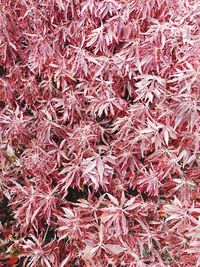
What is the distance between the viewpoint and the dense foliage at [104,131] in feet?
5.67

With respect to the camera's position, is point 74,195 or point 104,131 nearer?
point 104,131

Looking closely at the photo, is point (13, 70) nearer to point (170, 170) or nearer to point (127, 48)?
→ point (127, 48)

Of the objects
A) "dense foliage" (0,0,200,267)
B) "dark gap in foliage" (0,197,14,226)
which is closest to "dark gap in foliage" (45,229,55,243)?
"dense foliage" (0,0,200,267)

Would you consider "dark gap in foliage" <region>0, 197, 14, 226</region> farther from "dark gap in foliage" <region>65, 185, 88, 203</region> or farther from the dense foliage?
"dark gap in foliage" <region>65, 185, 88, 203</region>

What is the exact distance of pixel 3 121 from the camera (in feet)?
6.32

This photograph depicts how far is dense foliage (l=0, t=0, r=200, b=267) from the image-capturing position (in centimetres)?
173

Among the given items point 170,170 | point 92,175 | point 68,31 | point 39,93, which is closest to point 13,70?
point 39,93

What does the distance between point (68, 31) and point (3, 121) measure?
47cm

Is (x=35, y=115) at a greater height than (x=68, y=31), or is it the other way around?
(x=68, y=31)

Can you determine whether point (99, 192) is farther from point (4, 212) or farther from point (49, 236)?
point (4, 212)

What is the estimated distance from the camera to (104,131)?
6.16 feet

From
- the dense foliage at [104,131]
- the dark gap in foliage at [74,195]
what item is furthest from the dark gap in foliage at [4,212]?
the dark gap in foliage at [74,195]

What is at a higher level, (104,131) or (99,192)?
(104,131)

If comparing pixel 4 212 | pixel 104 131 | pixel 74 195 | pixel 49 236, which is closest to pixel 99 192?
pixel 74 195
